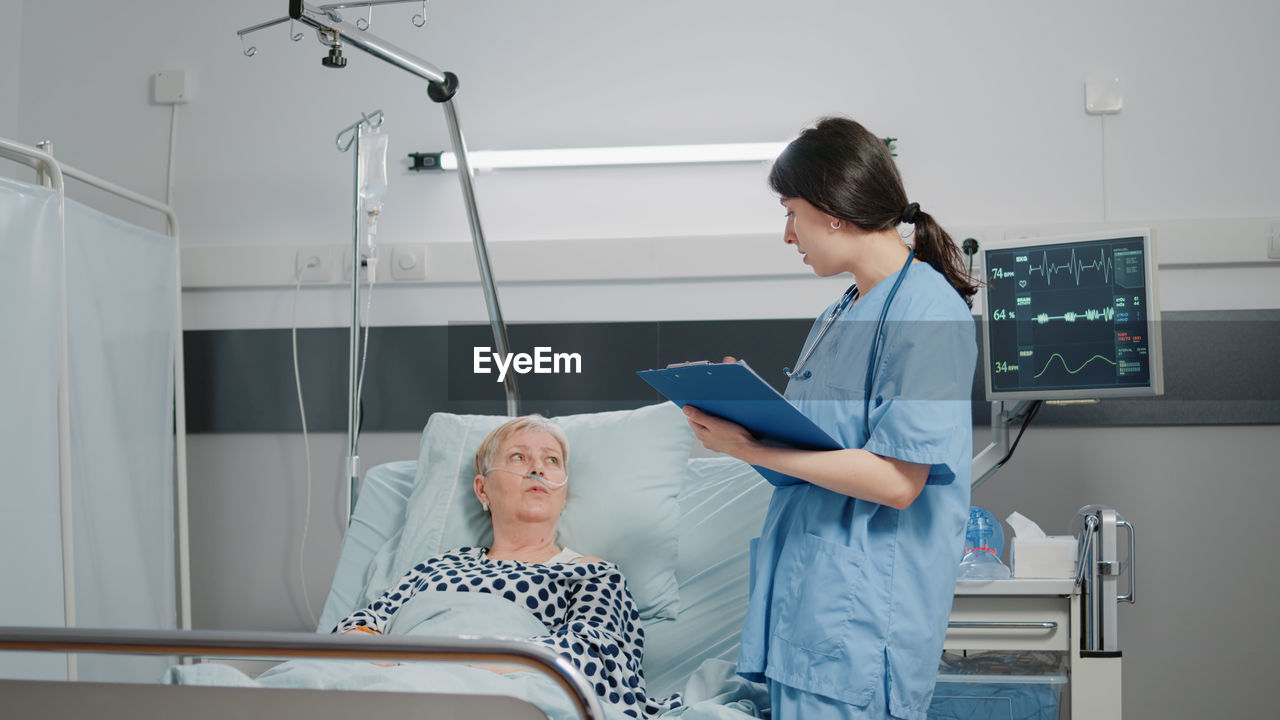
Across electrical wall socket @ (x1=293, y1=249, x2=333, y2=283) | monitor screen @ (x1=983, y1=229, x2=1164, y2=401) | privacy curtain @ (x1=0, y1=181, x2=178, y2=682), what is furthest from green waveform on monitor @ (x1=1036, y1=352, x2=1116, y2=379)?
privacy curtain @ (x1=0, y1=181, x2=178, y2=682)

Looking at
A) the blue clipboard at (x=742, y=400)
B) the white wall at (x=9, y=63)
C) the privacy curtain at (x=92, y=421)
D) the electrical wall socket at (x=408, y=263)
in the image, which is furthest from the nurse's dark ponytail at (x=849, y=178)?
the white wall at (x=9, y=63)

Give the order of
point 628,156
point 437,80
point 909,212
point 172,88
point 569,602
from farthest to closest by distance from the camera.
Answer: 1. point 172,88
2. point 628,156
3. point 437,80
4. point 569,602
5. point 909,212

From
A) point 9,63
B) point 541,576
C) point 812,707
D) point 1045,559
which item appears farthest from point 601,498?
point 9,63

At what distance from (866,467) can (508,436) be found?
0.87 metres

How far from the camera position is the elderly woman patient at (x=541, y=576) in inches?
56.7

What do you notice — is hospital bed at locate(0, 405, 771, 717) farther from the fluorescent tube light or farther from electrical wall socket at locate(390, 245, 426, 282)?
the fluorescent tube light

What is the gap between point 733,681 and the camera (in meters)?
1.44

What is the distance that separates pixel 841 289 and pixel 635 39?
0.88 m

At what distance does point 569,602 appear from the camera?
161 cm

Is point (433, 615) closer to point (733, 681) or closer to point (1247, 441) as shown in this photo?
point (733, 681)

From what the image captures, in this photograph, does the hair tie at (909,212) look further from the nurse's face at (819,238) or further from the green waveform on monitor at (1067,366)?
the green waveform on monitor at (1067,366)

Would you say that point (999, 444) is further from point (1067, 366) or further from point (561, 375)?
point (561, 375)

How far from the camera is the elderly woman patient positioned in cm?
144

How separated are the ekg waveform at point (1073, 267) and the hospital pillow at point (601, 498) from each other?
80cm
